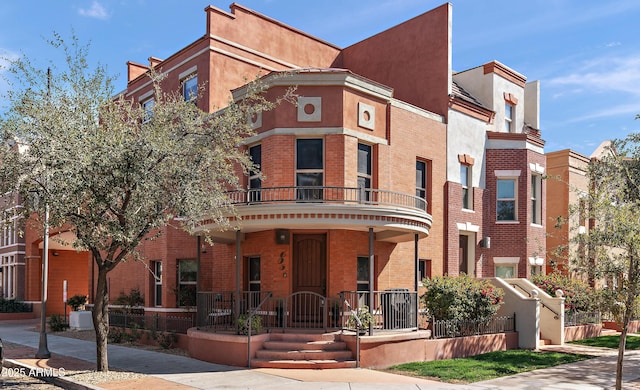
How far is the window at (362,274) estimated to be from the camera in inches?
691

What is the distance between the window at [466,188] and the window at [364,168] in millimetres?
5787

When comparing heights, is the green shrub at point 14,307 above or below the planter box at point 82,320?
below

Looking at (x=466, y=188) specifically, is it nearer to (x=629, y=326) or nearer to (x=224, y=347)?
(x=629, y=326)

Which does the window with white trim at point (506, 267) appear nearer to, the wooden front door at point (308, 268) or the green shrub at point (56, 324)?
the wooden front door at point (308, 268)

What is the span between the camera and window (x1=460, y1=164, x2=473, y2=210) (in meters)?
22.3

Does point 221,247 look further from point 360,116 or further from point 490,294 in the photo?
point 490,294

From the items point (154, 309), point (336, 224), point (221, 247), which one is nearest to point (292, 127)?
point (336, 224)

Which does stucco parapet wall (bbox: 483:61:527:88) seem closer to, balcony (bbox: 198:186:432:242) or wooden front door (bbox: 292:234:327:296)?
balcony (bbox: 198:186:432:242)

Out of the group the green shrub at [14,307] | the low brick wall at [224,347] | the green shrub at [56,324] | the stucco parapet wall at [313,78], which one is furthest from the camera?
the green shrub at [14,307]

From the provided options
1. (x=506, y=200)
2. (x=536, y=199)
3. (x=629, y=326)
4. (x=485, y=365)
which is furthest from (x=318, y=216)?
(x=629, y=326)

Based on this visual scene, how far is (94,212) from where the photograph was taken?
12.6m

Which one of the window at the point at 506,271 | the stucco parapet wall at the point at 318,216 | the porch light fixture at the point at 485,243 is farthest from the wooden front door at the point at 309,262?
the window at the point at 506,271

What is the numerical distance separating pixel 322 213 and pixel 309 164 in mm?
2474

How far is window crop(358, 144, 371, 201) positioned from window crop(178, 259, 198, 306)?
6.79 m
